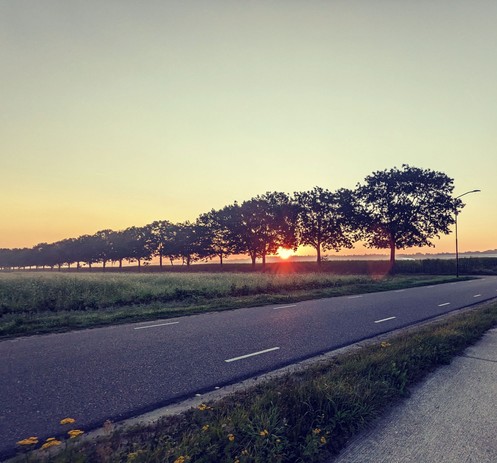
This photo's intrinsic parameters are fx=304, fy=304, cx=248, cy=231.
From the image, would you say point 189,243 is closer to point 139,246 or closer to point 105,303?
point 139,246

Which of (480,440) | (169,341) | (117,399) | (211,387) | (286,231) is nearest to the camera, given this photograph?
(480,440)

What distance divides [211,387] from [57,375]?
2717mm

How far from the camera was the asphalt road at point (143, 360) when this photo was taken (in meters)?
4.11

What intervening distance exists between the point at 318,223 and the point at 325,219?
4.30 ft

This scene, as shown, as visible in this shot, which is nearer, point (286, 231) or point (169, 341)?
point (169, 341)

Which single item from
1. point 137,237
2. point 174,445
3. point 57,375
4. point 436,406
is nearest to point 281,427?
point 174,445

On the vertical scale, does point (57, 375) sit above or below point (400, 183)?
below

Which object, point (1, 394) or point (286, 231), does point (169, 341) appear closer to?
point (1, 394)

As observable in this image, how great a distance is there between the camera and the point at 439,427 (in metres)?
3.56

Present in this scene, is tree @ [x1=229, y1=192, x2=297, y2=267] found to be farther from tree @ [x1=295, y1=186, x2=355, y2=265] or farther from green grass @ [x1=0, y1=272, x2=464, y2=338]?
green grass @ [x1=0, y1=272, x2=464, y2=338]

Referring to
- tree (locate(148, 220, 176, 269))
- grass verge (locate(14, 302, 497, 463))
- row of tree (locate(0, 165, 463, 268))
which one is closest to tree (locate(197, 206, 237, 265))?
row of tree (locate(0, 165, 463, 268))

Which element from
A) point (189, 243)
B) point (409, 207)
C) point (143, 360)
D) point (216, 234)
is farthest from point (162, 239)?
point (143, 360)

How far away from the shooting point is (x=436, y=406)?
13.4 ft

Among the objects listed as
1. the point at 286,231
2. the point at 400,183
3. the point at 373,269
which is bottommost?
the point at 373,269
